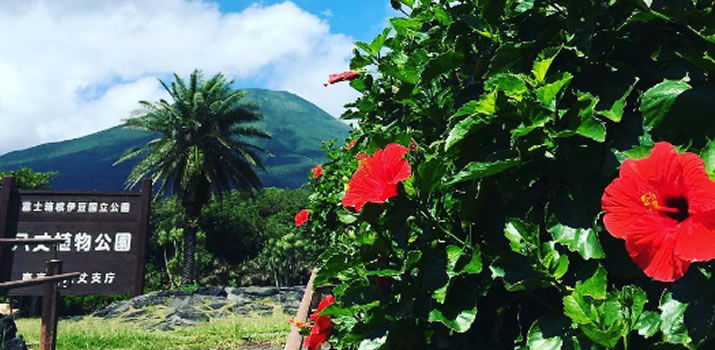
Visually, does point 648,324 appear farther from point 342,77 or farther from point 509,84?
point 342,77

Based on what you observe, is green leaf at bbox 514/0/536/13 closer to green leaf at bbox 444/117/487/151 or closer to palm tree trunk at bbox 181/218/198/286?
green leaf at bbox 444/117/487/151

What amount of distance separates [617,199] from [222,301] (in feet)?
48.1

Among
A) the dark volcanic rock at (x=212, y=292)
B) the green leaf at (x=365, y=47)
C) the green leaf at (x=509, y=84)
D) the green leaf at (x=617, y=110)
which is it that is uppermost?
the green leaf at (x=365, y=47)

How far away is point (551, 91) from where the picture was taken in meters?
1.00

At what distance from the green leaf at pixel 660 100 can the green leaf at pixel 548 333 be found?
15.2 inches

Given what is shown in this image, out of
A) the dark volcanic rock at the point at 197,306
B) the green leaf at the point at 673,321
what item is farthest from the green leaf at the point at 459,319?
the dark volcanic rock at the point at 197,306

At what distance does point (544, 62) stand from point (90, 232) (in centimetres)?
884

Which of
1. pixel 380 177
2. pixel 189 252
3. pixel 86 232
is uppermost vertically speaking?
pixel 380 177

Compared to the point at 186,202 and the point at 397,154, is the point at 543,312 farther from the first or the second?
the point at 186,202

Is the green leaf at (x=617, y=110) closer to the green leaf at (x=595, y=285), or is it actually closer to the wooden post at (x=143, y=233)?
the green leaf at (x=595, y=285)

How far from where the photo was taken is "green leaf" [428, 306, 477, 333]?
104 centimetres

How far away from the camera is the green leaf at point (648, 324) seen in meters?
0.87

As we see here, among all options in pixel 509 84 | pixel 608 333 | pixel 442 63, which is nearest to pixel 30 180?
pixel 442 63

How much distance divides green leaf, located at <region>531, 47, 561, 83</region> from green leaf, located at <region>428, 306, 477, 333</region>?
466 mm
